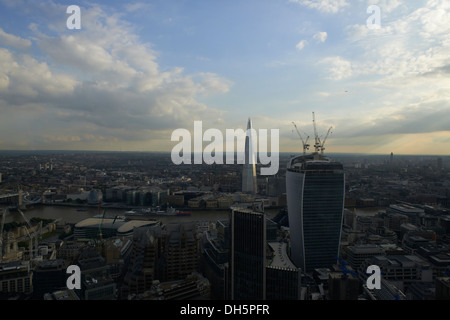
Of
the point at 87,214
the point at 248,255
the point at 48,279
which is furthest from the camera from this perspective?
the point at 87,214

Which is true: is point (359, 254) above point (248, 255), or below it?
below

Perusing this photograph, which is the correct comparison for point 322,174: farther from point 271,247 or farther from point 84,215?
point 84,215

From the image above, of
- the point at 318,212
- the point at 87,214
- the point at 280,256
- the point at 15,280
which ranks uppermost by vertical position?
the point at 318,212

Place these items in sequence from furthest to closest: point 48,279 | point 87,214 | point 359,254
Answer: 1. point 87,214
2. point 359,254
3. point 48,279

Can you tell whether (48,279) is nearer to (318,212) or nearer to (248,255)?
(248,255)

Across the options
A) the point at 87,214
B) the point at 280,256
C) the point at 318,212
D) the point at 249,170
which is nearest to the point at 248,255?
the point at 318,212

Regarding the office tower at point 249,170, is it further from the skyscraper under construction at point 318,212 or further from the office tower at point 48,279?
the office tower at point 48,279

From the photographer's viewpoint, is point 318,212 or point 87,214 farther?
point 87,214
